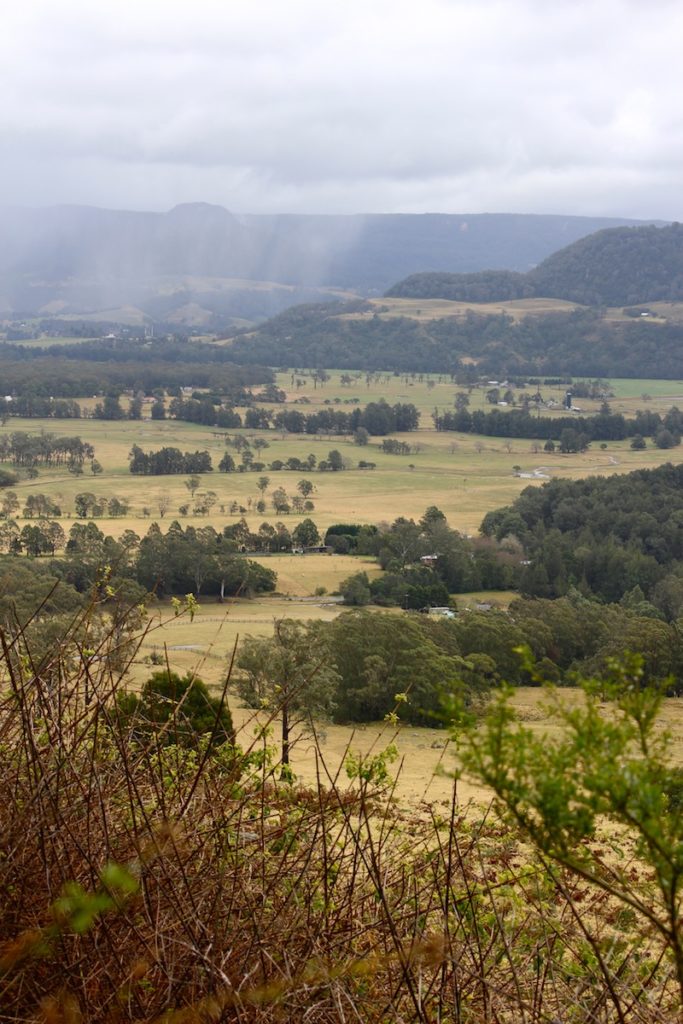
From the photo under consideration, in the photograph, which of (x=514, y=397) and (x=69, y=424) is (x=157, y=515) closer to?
(x=69, y=424)

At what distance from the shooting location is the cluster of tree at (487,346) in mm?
150000

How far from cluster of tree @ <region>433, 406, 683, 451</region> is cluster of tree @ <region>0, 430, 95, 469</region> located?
3887 cm

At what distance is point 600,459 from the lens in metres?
86.0

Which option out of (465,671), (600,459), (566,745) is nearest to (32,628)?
(465,671)

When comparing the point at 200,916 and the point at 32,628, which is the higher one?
the point at 200,916

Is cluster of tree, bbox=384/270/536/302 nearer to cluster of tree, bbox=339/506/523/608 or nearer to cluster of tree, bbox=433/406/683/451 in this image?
cluster of tree, bbox=433/406/683/451

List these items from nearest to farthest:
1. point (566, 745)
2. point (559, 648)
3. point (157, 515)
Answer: point (566, 745) < point (559, 648) < point (157, 515)

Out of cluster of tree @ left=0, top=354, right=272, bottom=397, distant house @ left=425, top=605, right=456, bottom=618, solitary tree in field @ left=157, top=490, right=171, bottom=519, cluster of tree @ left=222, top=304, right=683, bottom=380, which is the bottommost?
distant house @ left=425, top=605, right=456, bottom=618

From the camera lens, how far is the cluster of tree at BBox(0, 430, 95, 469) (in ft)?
262

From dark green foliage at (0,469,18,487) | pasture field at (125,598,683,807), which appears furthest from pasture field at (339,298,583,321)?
pasture field at (125,598,683,807)

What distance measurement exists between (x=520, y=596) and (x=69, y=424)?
6738cm

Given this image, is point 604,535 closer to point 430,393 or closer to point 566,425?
point 566,425

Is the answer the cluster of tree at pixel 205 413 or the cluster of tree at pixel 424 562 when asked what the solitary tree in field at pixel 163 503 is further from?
the cluster of tree at pixel 205 413

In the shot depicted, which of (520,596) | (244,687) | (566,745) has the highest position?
(566,745)
